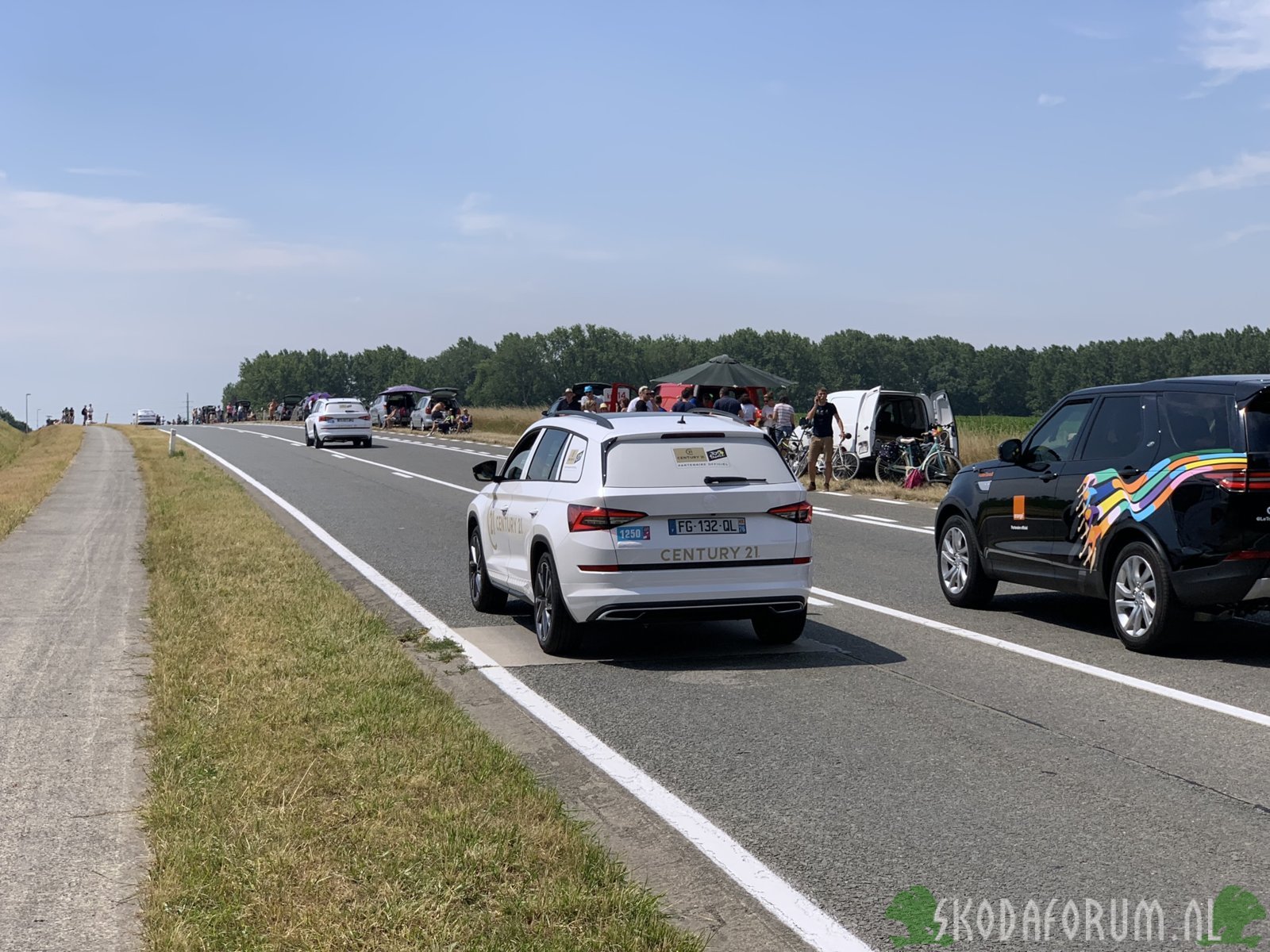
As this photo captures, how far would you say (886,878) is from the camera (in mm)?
4727

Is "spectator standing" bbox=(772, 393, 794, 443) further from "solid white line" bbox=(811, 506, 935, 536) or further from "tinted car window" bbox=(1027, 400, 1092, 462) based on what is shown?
"tinted car window" bbox=(1027, 400, 1092, 462)

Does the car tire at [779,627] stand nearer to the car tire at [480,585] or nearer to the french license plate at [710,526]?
the french license plate at [710,526]

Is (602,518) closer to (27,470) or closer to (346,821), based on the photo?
(346,821)

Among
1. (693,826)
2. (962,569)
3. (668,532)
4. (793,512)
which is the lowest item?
(693,826)

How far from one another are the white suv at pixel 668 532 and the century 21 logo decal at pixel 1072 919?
4.26 meters

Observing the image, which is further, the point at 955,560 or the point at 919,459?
the point at 919,459

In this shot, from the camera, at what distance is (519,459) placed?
10.8 metres

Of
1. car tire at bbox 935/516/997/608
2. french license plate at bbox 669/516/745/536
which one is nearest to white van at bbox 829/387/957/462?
car tire at bbox 935/516/997/608

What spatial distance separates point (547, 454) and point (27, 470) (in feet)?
84.6

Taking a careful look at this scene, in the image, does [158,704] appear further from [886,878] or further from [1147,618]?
[1147,618]

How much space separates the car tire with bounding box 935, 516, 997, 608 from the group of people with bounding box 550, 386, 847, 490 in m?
9.35

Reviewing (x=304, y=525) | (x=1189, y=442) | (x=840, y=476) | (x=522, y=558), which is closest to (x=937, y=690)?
(x=1189, y=442)

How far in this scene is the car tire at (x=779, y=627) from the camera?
9180 millimetres

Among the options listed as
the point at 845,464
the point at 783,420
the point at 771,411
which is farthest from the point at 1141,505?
the point at 771,411
